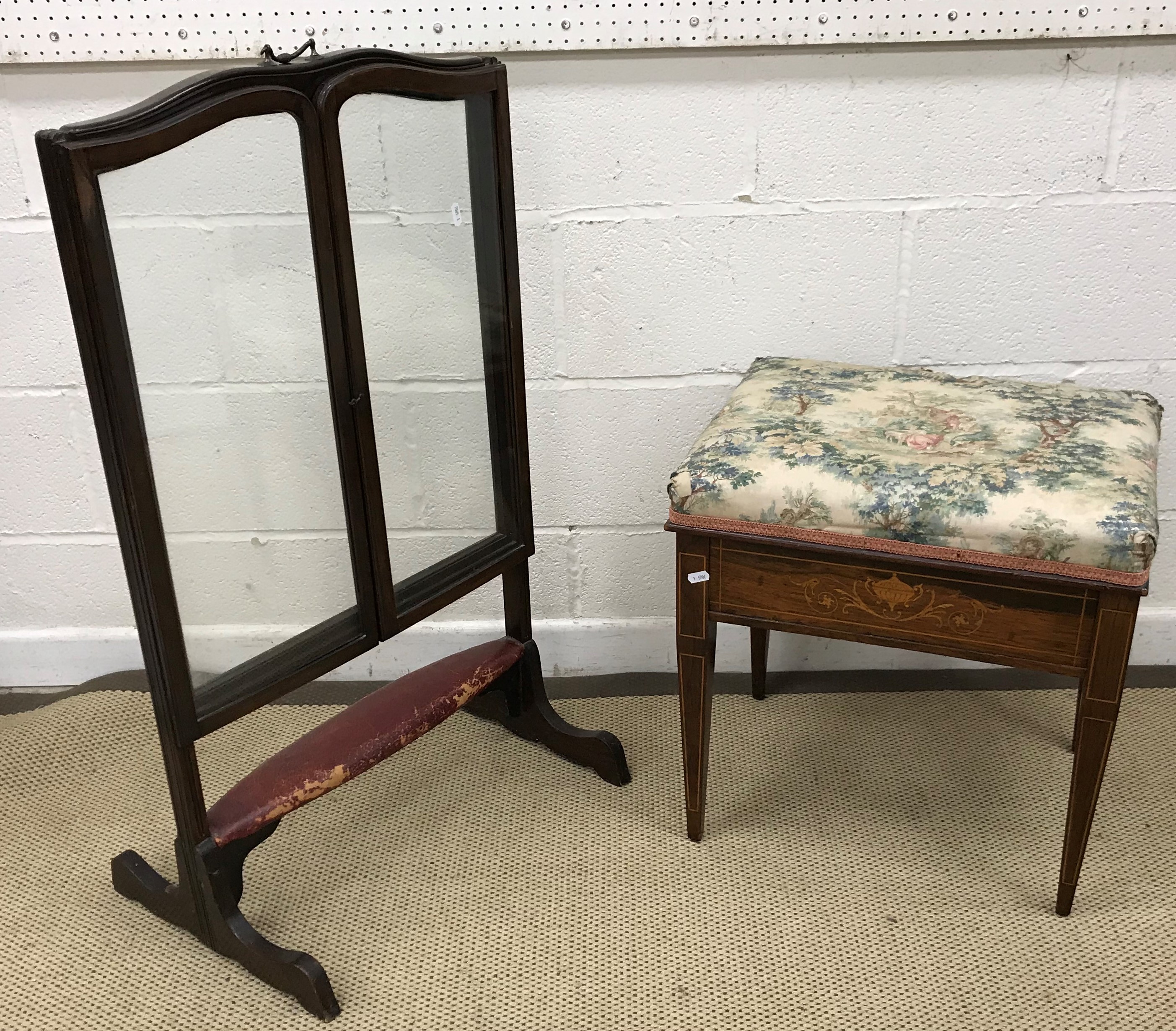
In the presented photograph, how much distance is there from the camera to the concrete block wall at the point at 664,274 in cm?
129

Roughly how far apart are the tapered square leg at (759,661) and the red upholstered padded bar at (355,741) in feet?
1.32

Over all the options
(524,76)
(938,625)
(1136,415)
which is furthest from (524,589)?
(1136,415)

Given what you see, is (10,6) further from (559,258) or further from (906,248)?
Result: (906,248)

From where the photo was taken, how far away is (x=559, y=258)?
61.4 inches

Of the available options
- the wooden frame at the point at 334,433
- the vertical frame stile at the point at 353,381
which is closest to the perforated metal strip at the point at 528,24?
the wooden frame at the point at 334,433

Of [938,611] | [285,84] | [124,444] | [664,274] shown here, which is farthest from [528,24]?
[938,611]

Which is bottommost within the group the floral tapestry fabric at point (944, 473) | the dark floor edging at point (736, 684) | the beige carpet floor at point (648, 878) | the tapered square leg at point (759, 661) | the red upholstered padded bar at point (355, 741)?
the dark floor edging at point (736, 684)

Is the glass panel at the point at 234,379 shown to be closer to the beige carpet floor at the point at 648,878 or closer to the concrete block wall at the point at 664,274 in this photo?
the concrete block wall at the point at 664,274

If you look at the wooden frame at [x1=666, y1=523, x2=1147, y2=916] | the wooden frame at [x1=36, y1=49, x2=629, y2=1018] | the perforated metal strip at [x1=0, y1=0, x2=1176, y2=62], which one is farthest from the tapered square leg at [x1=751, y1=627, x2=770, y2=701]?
the perforated metal strip at [x1=0, y1=0, x2=1176, y2=62]

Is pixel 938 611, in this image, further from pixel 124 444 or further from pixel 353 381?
pixel 124 444

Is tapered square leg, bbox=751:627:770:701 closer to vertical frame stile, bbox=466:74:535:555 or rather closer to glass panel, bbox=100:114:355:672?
vertical frame stile, bbox=466:74:535:555

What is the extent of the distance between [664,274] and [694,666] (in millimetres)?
566

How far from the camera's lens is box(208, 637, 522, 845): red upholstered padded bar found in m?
1.28

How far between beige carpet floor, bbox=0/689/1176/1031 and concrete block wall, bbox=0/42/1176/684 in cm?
31
